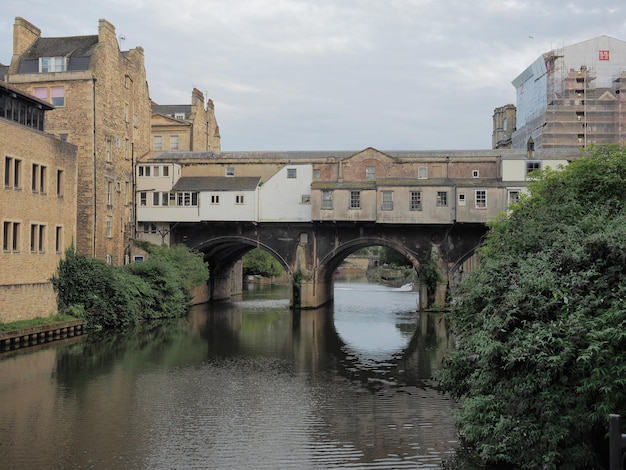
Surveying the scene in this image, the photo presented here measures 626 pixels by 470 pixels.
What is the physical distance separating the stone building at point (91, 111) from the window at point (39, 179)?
10737mm

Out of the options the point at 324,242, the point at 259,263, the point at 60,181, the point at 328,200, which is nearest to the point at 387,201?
the point at 328,200

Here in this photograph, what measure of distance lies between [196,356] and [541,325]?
63.3 feet

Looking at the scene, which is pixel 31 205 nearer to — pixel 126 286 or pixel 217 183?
pixel 126 286

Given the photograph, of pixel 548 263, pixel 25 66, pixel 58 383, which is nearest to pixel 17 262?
pixel 58 383

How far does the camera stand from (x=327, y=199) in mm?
48875

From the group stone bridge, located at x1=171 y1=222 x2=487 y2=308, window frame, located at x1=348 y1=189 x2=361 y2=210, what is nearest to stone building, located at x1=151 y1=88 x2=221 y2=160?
stone bridge, located at x1=171 y1=222 x2=487 y2=308

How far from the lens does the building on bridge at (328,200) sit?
4788 cm

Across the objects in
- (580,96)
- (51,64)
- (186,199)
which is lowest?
(186,199)

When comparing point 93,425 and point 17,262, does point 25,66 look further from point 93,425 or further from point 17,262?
point 93,425

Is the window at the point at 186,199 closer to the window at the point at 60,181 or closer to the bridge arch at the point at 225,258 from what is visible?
the bridge arch at the point at 225,258

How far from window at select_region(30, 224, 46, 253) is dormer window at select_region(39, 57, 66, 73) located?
16332 mm

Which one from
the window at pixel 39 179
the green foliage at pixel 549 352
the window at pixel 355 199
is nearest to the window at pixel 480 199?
the window at pixel 355 199

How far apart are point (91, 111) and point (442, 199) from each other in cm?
2338

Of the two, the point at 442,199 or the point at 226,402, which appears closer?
the point at 226,402
